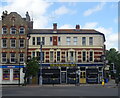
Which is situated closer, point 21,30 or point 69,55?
point 69,55

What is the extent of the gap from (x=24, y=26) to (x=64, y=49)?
9.33 m

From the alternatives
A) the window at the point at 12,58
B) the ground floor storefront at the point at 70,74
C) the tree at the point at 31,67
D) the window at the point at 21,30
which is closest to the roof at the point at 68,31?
the window at the point at 21,30

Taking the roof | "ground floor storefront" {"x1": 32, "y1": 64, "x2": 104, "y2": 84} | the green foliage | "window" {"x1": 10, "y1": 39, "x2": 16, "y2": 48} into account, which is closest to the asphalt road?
the green foliage

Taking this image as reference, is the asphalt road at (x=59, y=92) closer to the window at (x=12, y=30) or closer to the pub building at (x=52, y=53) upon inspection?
the pub building at (x=52, y=53)

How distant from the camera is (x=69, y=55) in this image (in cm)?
5431

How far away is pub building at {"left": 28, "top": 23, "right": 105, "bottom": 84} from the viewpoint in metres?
53.9

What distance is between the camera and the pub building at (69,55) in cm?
5391

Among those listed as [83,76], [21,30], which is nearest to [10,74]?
[21,30]

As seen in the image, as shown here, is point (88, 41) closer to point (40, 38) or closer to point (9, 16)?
point (40, 38)

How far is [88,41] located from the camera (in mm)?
54656

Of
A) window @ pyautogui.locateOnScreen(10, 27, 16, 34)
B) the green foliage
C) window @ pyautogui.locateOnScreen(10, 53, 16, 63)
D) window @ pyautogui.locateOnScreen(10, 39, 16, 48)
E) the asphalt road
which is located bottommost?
the asphalt road

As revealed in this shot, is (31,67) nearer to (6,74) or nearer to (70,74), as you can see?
(6,74)

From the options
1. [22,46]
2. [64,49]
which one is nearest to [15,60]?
Answer: [22,46]

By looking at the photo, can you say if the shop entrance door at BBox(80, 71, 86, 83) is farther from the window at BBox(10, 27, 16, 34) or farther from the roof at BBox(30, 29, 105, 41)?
the window at BBox(10, 27, 16, 34)
